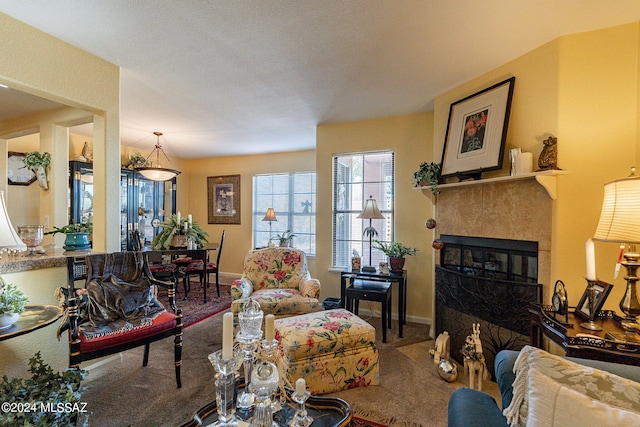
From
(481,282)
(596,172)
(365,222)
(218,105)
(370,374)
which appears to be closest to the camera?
(596,172)

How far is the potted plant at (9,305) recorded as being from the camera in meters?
1.40

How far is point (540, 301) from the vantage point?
1.99 metres

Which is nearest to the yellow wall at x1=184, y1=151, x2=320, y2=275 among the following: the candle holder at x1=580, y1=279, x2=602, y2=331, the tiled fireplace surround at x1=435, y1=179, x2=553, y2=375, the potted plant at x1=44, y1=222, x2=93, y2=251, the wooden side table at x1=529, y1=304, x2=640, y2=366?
the tiled fireplace surround at x1=435, y1=179, x2=553, y2=375

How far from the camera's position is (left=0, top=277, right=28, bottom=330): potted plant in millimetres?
1398

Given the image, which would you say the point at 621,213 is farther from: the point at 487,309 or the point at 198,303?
the point at 198,303

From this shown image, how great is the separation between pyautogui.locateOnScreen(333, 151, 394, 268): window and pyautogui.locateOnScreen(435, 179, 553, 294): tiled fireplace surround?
92 centimetres

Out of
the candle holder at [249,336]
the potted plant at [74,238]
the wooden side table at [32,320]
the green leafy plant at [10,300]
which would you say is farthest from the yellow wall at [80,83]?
the candle holder at [249,336]

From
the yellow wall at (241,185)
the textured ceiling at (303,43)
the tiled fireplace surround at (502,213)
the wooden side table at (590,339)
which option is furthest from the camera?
the yellow wall at (241,185)

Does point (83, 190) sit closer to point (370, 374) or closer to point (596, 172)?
point (370, 374)

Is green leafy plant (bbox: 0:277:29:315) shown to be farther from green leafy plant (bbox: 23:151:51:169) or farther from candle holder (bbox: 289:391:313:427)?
green leafy plant (bbox: 23:151:51:169)

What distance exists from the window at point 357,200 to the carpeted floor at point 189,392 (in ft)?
4.68

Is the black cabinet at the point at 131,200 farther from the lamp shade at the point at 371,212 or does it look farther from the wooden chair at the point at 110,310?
the lamp shade at the point at 371,212

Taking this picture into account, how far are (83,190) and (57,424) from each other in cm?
407

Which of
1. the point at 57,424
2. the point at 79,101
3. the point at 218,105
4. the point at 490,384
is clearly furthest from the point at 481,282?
the point at 79,101
